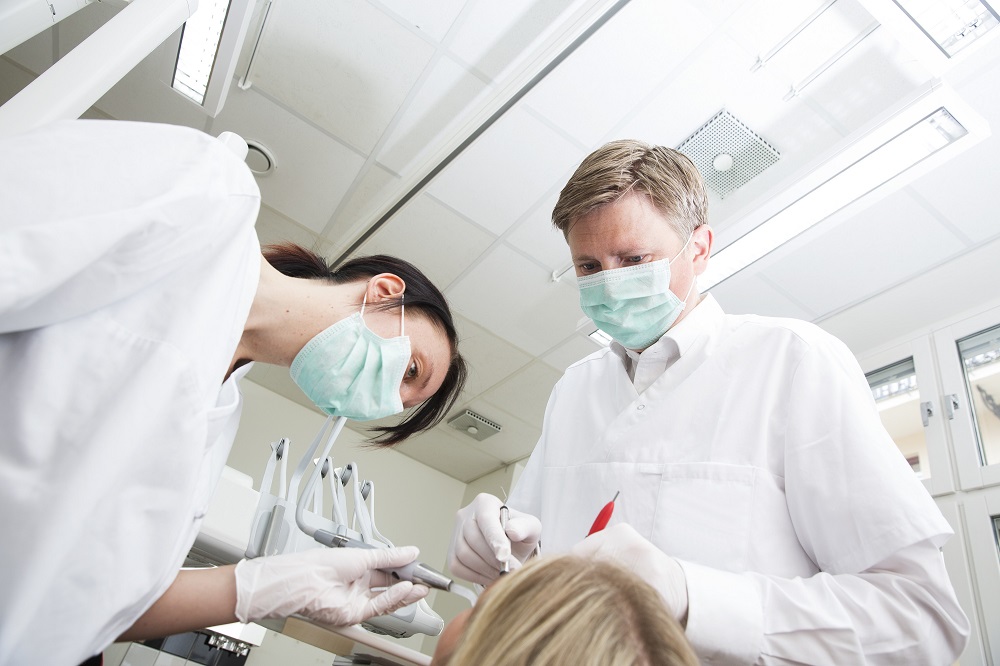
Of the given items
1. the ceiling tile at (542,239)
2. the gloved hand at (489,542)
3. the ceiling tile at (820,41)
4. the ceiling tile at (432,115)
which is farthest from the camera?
the ceiling tile at (542,239)

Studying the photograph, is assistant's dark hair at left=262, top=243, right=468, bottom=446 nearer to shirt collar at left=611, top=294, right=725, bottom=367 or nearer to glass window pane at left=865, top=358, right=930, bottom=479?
shirt collar at left=611, top=294, right=725, bottom=367

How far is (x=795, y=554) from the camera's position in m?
1.14

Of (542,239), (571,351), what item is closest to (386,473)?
(571,351)

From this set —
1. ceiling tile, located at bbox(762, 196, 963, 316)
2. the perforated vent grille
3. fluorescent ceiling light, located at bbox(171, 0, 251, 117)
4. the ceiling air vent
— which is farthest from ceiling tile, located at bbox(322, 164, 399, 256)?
ceiling tile, located at bbox(762, 196, 963, 316)

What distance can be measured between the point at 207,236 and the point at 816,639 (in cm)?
110

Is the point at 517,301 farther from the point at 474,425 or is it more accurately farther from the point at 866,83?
the point at 866,83

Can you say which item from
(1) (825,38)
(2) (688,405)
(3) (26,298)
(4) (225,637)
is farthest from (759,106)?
(4) (225,637)

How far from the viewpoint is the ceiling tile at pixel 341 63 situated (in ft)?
8.96

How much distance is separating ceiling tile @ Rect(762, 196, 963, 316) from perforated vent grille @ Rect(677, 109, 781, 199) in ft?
1.25

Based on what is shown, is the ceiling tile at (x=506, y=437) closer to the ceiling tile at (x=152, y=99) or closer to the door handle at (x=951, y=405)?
the door handle at (x=951, y=405)

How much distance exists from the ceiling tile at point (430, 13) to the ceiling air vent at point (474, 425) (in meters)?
3.18

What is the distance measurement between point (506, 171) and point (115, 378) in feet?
7.97

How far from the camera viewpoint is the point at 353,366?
5.20 feet

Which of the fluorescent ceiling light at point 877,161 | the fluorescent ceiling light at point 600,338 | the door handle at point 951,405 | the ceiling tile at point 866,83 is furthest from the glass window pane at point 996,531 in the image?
the fluorescent ceiling light at point 600,338
